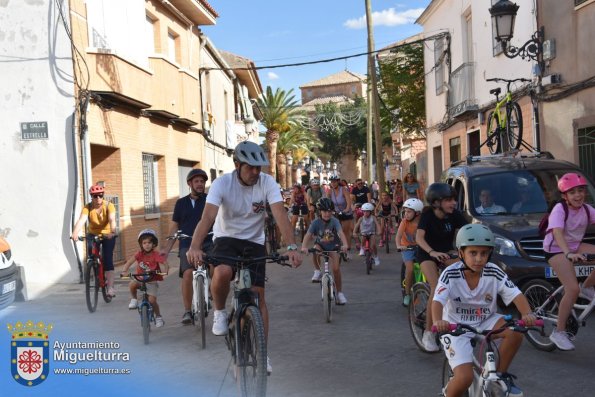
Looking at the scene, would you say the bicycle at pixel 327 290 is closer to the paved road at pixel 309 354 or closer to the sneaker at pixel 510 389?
the paved road at pixel 309 354

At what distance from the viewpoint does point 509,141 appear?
14.1 metres

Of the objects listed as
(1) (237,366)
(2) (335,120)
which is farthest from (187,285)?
(2) (335,120)

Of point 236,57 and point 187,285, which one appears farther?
point 236,57

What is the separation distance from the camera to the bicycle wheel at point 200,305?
665cm

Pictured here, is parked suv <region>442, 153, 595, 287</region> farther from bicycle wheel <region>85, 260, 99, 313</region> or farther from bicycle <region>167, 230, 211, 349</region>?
bicycle wheel <region>85, 260, 99, 313</region>

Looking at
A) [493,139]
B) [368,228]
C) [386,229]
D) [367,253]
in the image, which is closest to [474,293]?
[367,253]

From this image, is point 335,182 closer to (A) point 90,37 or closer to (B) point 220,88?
(A) point 90,37

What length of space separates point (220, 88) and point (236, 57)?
524 cm

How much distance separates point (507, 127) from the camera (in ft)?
46.6

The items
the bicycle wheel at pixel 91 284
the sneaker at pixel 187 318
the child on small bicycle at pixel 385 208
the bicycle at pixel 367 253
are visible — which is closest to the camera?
the sneaker at pixel 187 318

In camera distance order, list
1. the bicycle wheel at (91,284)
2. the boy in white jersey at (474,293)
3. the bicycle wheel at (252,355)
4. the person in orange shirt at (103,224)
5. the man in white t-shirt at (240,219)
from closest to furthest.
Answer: the boy in white jersey at (474,293)
the bicycle wheel at (252,355)
the man in white t-shirt at (240,219)
the bicycle wheel at (91,284)
the person in orange shirt at (103,224)

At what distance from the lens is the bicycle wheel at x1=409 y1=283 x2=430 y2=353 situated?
20.0 ft

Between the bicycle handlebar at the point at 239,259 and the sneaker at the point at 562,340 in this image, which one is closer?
the bicycle handlebar at the point at 239,259

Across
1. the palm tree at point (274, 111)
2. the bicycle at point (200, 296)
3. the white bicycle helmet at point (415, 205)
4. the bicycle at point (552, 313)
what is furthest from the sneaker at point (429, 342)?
the palm tree at point (274, 111)
